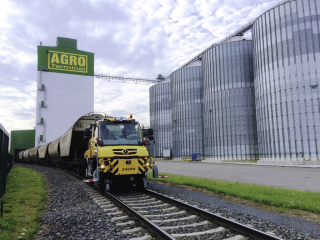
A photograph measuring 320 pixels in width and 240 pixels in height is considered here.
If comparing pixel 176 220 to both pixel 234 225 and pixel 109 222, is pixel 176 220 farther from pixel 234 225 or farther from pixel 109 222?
pixel 109 222

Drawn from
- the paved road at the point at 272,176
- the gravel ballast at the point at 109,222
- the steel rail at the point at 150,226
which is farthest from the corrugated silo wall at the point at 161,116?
the steel rail at the point at 150,226

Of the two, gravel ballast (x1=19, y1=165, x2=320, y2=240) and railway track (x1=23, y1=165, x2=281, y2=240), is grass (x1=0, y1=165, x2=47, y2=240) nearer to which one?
gravel ballast (x1=19, y1=165, x2=320, y2=240)

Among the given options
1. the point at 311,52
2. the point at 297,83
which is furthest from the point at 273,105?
the point at 311,52

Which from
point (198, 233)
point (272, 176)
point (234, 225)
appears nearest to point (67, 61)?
point (272, 176)

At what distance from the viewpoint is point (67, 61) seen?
73.1 metres

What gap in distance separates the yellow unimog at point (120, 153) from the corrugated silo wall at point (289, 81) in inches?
1234

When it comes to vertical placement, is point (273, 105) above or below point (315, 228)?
above

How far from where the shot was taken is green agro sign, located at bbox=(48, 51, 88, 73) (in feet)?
234

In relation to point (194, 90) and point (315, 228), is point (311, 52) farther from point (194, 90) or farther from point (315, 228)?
point (315, 228)

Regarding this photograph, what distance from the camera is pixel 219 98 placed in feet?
173

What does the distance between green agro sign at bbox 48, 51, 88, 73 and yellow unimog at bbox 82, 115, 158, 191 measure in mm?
66114

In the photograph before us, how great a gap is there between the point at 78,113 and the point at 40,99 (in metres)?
10.3

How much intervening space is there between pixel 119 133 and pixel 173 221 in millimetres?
5817

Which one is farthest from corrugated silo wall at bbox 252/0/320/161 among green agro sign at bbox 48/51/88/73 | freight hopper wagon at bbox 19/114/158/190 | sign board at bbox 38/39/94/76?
green agro sign at bbox 48/51/88/73
